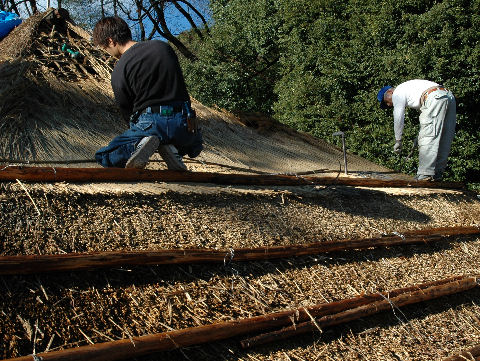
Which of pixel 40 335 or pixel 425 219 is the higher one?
pixel 40 335

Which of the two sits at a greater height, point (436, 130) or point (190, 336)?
point (436, 130)

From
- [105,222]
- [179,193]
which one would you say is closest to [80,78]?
[179,193]

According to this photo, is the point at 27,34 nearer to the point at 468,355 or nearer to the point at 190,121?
the point at 190,121

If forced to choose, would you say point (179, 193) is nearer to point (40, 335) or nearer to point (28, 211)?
point (28, 211)

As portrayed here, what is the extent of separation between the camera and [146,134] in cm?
307

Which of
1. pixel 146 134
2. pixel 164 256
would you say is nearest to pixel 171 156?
pixel 146 134

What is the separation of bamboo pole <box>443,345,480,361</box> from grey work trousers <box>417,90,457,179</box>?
277 cm

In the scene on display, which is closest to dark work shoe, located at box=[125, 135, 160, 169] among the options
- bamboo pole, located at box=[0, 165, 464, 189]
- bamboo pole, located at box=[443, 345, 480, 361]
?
bamboo pole, located at box=[0, 165, 464, 189]

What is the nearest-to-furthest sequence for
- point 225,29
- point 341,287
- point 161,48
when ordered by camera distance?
point 341,287, point 161,48, point 225,29

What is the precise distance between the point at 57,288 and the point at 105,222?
0.49 metres

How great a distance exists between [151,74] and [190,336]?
5.86ft

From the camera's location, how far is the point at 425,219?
4129 millimetres

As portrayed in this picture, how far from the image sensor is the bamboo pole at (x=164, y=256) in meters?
1.91

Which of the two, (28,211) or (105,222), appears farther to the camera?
(105,222)
